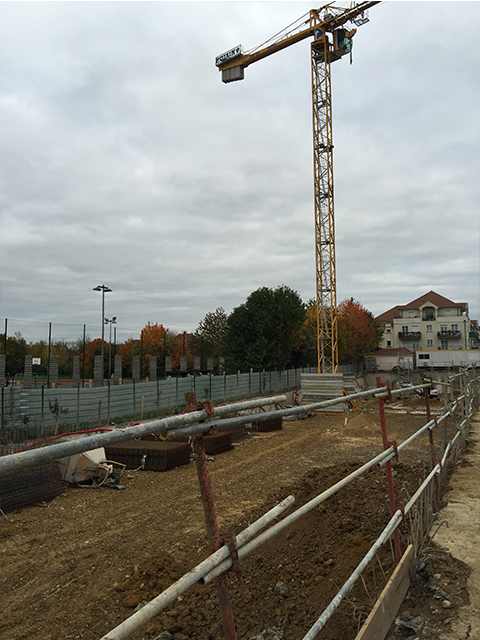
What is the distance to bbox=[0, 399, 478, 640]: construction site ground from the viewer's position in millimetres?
3574

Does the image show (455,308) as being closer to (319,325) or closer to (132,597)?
(319,325)

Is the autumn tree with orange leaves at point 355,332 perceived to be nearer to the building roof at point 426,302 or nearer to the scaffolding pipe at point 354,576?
the building roof at point 426,302

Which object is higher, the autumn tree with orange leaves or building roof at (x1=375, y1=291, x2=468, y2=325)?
building roof at (x1=375, y1=291, x2=468, y2=325)

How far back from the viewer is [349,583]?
2.58 metres

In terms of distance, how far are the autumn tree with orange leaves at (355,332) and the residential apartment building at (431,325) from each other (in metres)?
17.3

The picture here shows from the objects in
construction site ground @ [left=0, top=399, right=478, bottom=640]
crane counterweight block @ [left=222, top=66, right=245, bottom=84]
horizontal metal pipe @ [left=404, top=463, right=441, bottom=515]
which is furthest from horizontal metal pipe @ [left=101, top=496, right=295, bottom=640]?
crane counterweight block @ [left=222, top=66, right=245, bottom=84]

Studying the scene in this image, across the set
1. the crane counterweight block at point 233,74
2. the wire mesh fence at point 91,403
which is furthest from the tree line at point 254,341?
the crane counterweight block at point 233,74

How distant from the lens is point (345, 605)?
3.40 m

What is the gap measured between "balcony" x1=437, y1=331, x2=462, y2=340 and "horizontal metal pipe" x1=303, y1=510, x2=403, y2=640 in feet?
282

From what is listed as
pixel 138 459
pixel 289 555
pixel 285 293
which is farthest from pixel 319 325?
pixel 289 555

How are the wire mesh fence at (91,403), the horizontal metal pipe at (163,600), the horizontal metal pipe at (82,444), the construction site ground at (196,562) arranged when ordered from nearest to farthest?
the horizontal metal pipe at (82,444) < the horizontal metal pipe at (163,600) < the construction site ground at (196,562) < the wire mesh fence at (91,403)

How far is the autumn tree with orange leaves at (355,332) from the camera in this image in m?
63.7

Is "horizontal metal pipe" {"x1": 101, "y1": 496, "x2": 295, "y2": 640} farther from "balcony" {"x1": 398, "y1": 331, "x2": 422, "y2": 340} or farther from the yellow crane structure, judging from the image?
"balcony" {"x1": 398, "y1": 331, "x2": 422, "y2": 340}

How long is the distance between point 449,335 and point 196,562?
85650 millimetres
